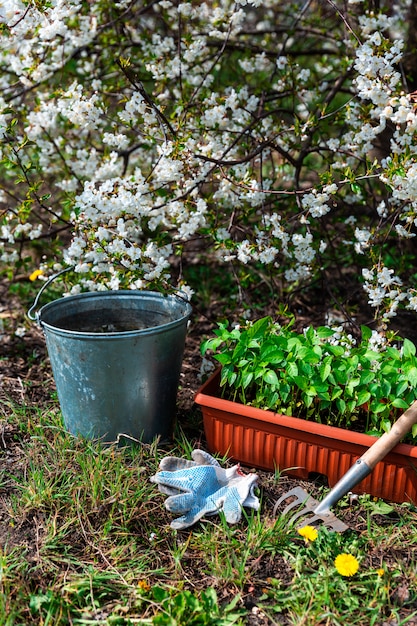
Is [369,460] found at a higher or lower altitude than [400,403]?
lower

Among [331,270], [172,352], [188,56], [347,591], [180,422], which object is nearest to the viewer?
[347,591]

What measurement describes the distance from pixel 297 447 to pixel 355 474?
29cm

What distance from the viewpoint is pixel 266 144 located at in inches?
109

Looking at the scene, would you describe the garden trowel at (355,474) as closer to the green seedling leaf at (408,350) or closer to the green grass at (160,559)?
the green grass at (160,559)

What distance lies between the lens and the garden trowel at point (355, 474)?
80.4 inches

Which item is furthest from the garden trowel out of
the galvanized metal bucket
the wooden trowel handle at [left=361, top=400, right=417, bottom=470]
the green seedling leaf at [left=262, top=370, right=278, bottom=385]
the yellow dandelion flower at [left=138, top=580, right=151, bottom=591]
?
the galvanized metal bucket

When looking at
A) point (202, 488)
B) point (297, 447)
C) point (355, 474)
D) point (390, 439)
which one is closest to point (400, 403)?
point (390, 439)

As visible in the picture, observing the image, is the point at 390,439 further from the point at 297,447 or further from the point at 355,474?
the point at 297,447

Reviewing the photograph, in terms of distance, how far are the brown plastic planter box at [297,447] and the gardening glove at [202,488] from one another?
0.37 ft

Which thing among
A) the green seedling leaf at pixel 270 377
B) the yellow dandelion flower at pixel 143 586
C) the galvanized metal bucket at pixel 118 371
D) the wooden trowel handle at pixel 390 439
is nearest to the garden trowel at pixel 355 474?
the wooden trowel handle at pixel 390 439

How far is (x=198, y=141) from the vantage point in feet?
9.64

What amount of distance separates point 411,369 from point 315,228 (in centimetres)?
147

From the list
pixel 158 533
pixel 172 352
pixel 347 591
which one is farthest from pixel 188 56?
pixel 347 591

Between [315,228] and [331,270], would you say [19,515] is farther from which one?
[331,270]
